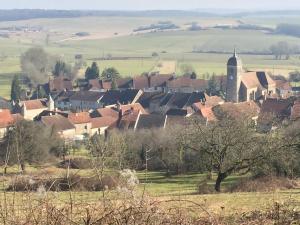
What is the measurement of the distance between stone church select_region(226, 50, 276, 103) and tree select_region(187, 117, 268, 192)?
50047 mm

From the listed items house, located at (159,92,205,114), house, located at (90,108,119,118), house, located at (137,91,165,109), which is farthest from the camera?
house, located at (137,91,165,109)

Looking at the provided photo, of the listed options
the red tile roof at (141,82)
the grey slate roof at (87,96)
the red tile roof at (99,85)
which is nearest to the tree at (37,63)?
the red tile roof at (99,85)

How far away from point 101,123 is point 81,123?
202cm

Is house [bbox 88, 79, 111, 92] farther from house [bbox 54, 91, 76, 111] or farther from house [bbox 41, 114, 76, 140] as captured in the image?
house [bbox 41, 114, 76, 140]

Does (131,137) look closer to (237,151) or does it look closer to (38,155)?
(38,155)

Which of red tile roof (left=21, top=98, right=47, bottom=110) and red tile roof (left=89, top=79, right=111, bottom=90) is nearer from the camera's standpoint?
red tile roof (left=21, top=98, right=47, bottom=110)

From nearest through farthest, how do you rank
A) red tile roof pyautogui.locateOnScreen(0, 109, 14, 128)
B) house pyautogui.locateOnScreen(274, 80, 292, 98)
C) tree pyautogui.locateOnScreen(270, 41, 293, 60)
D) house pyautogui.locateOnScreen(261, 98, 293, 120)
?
red tile roof pyautogui.locateOnScreen(0, 109, 14, 128)
house pyautogui.locateOnScreen(261, 98, 293, 120)
house pyautogui.locateOnScreen(274, 80, 292, 98)
tree pyautogui.locateOnScreen(270, 41, 293, 60)

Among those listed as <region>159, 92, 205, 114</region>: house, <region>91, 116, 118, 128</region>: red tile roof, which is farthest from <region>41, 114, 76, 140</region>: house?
<region>159, 92, 205, 114</region>: house

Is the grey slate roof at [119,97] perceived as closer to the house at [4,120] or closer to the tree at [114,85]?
the tree at [114,85]

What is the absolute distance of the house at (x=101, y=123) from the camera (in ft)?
177

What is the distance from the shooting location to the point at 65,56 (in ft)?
492

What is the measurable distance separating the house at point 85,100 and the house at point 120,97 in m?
0.68

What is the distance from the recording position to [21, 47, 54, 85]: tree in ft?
312

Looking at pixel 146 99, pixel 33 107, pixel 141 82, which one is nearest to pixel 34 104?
pixel 33 107
